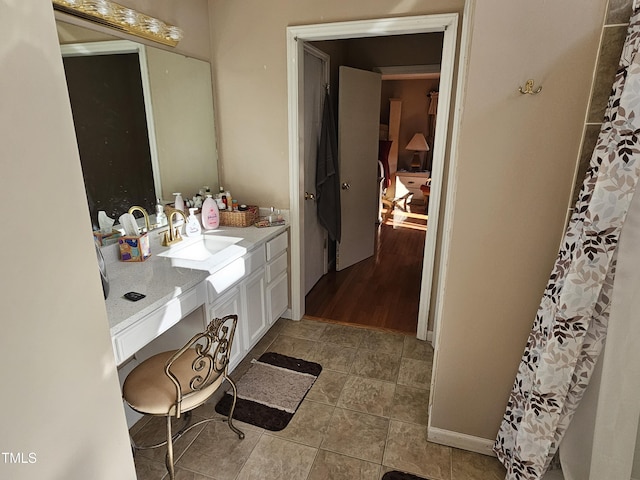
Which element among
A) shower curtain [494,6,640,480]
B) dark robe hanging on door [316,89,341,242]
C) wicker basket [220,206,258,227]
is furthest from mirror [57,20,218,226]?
shower curtain [494,6,640,480]

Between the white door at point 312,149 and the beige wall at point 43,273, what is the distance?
7.77ft

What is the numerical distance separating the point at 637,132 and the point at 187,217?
2179 millimetres

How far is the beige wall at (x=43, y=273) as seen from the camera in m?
0.63

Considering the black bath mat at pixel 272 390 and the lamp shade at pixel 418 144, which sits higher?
the lamp shade at pixel 418 144

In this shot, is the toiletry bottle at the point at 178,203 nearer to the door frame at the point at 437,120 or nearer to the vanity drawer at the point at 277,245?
the vanity drawer at the point at 277,245

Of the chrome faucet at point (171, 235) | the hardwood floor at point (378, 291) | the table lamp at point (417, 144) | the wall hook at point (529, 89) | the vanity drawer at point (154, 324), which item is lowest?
the hardwood floor at point (378, 291)

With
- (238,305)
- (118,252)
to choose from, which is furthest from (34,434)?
(238,305)

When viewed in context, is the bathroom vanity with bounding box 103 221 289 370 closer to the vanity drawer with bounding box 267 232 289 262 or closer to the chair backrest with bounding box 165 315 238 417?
the vanity drawer with bounding box 267 232 289 262

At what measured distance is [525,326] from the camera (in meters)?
1.58

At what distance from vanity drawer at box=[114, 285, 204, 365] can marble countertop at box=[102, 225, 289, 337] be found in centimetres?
3

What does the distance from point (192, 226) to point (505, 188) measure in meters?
1.74

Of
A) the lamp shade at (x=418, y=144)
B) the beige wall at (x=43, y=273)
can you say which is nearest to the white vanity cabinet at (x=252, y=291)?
the beige wall at (x=43, y=273)

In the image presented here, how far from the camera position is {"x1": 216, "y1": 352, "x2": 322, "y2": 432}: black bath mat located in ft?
6.64

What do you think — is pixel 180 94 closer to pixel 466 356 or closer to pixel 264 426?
pixel 264 426
